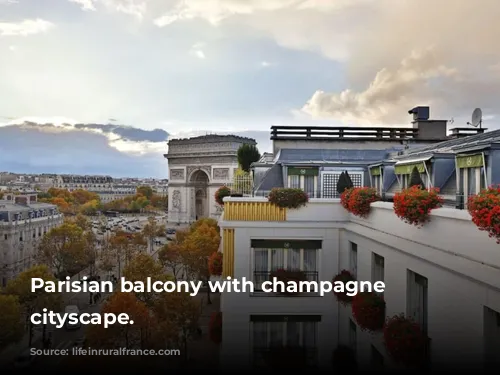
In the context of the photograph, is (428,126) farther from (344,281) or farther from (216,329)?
(216,329)

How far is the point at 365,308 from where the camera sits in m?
5.85

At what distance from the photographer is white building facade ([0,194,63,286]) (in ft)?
89.6

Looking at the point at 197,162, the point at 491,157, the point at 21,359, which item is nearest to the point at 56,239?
the point at 21,359

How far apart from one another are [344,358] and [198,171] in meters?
43.1

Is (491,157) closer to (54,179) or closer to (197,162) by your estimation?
(197,162)

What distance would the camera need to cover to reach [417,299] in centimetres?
510

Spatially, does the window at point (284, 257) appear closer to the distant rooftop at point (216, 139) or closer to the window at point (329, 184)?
the window at point (329, 184)

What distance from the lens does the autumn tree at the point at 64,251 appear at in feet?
93.8

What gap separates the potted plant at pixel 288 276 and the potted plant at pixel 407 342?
243cm

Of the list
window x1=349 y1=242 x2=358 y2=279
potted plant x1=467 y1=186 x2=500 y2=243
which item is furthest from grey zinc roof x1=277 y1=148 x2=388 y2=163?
potted plant x1=467 y1=186 x2=500 y2=243

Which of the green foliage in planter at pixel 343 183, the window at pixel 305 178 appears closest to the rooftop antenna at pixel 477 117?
the green foliage in planter at pixel 343 183

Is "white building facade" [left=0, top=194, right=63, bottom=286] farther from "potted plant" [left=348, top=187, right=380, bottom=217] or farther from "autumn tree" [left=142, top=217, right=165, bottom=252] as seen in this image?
"potted plant" [left=348, top=187, right=380, bottom=217]

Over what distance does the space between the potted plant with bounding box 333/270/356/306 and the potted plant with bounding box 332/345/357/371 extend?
68cm

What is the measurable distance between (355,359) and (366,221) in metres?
1.99
